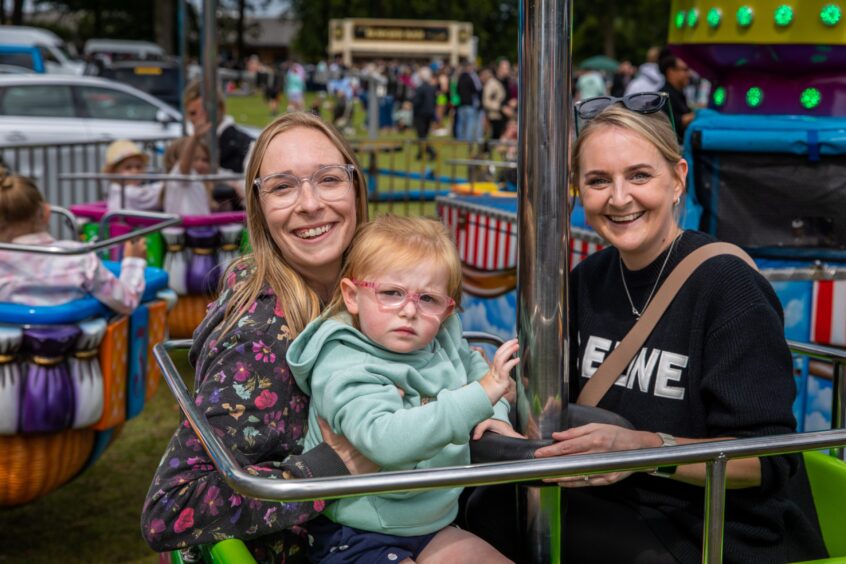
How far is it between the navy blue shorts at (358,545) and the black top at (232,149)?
18.9ft

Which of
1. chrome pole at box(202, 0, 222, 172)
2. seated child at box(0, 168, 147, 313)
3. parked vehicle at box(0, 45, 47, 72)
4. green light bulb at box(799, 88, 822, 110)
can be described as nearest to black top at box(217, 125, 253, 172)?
chrome pole at box(202, 0, 222, 172)

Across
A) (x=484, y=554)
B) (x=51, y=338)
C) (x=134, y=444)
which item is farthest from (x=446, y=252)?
(x=134, y=444)

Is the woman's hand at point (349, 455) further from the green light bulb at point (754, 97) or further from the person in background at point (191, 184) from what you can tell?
the person in background at point (191, 184)

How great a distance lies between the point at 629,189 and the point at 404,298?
23.5 inches

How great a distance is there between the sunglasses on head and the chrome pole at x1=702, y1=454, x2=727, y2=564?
90 cm

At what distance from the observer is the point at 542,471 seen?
154cm

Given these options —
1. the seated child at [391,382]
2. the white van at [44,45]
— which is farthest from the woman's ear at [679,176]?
the white van at [44,45]

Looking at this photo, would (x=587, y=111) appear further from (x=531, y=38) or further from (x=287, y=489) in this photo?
(x=287, y=489)

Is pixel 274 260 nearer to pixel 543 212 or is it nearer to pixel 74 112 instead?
pixel 543 212

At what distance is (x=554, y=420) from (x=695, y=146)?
287cm

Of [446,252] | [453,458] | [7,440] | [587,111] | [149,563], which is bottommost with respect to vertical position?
[149,563]

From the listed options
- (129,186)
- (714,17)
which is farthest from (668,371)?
(129,186)

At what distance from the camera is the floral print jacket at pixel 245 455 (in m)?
1.95

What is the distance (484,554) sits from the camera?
80.4 inches
